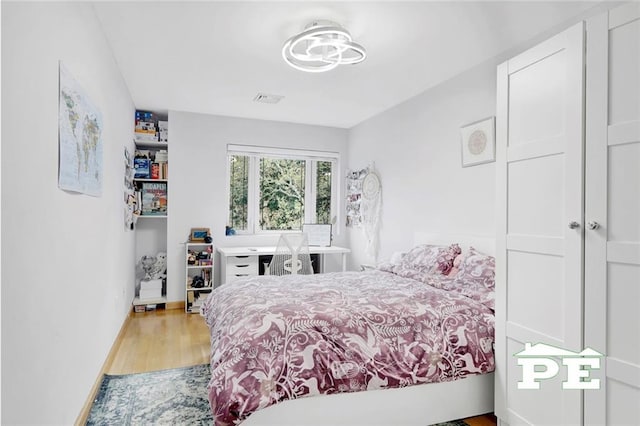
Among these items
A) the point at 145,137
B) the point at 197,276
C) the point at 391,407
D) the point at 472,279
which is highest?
the point at 145,137

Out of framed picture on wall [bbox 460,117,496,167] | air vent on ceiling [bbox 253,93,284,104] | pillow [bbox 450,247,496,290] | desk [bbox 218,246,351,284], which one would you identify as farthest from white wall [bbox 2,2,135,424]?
framed picture on wall [bbox 460,117,496,167]

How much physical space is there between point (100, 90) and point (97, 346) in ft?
5.60

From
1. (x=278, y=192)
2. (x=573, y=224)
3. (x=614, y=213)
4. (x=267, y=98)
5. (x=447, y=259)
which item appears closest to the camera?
(x=614, y=213)

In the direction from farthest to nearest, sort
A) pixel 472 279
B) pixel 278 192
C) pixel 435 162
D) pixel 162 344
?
pixel 278 192
pixel 435 162
pixel 162 344
pixel 472 279

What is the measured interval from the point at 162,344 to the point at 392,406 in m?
2.29

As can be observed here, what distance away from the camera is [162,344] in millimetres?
3455

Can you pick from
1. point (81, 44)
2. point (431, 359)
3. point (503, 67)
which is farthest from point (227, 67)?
point (431, 359)

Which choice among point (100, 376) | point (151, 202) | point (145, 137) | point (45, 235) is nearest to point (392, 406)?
point (45, 235)

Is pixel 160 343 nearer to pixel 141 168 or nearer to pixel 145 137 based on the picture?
pixel 141 168

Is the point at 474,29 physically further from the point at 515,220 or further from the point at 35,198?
the point at 35,198

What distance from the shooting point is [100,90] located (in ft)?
8.50

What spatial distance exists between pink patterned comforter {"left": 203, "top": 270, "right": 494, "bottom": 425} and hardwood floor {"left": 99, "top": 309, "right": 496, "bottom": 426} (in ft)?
1.68

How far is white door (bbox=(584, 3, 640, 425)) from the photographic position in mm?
1466

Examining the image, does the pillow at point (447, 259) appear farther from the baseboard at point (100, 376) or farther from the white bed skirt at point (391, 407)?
the baseboard at point (100, 376)
